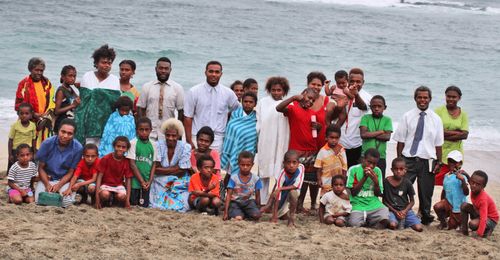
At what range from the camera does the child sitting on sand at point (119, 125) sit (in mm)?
7738

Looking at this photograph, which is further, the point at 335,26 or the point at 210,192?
the point at 335,26

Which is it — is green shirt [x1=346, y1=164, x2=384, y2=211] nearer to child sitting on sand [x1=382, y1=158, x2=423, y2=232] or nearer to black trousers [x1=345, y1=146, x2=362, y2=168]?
child sitting on sand [x1=382, y1=158, x2=423, y2=232]

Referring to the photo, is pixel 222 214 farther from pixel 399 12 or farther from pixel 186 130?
pixel 399 12

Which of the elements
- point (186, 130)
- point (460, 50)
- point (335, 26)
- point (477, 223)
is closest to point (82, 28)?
point (335, 26)

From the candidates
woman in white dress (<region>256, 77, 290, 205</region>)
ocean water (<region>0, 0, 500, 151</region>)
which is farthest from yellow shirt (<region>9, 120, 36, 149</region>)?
ocean water (<region>0, 0, 500, 151</region>)

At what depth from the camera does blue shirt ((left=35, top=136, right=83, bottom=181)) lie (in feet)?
23.8

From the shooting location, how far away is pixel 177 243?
6.22 meters

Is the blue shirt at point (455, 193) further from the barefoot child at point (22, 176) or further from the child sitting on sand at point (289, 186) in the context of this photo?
the barefoot child at point (22, 176)

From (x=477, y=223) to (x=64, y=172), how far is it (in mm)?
4042

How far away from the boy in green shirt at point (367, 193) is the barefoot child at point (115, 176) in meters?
2.21

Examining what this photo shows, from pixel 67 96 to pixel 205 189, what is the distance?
2.06 m

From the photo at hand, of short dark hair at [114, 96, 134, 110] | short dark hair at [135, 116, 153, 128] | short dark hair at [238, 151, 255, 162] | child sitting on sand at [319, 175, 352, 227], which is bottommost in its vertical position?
child sitting on sand at [319, 175, 352, 227]

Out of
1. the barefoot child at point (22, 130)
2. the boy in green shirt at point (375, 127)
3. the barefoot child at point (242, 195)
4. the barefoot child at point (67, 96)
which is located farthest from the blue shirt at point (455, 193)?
the barefoot child at point (22, 130)

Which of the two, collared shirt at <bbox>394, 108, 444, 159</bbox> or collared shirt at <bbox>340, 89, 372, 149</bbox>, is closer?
collared shirt at <bbox>394, 108, 444, 159</bbox>
